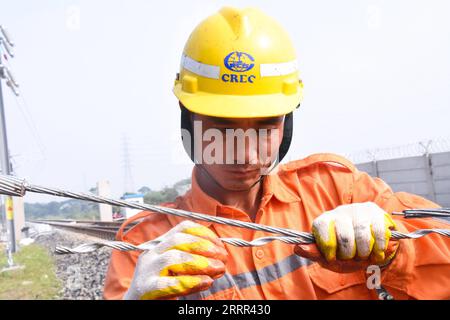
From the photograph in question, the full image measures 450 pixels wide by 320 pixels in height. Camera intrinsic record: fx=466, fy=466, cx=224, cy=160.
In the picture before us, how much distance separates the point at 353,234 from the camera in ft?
6.14

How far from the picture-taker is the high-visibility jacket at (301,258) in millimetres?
2305

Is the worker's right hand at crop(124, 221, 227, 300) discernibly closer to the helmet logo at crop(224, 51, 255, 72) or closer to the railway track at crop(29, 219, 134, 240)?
the helmet logo at crop(224, 51, 255, 72)

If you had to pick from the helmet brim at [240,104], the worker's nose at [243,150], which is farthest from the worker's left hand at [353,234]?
the helmet brim at [240,104]

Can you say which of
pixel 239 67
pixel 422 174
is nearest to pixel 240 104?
pixel 239 67

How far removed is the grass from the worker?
8.01m

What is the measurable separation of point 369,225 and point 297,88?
132 cm

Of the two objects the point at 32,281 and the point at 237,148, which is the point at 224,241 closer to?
the point at 237,148

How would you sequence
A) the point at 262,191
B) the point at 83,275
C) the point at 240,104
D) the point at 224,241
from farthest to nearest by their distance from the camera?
the point at 83,275 < the point at 262,191 < the point at 240,104 < the point at 224,241

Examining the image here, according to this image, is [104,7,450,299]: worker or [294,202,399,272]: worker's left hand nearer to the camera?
[294,202,399,272]: worker's left hand

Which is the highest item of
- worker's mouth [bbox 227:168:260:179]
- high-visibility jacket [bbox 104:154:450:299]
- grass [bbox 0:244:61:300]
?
worker's mouth [bbox 227:168:260:179]

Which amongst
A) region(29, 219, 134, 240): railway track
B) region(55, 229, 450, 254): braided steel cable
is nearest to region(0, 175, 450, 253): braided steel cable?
region(55, 229, 450, 254): braided steel cable

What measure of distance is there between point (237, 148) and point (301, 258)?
0.68 m

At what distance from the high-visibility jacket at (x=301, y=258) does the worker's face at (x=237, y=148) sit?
173 millimetres

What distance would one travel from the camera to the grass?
10449 millimetres
